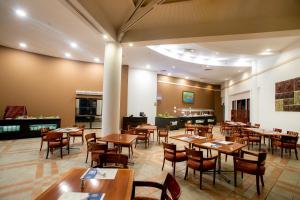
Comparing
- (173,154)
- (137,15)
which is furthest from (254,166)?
(137,15)

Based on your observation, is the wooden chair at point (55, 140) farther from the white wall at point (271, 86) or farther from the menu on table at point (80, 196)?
the white wall at point (271, 86)

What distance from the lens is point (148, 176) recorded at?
12.6ft

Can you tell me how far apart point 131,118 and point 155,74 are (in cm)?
372

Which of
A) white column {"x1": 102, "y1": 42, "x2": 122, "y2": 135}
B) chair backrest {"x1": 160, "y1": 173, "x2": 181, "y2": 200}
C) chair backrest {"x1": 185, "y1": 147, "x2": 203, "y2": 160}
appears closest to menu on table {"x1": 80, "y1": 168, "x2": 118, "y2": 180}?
chair backrest {"x1": 160, "y1": 173, "x2": 181, "y2": 200}

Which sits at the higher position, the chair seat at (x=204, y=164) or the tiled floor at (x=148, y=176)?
the chair seat at (x=204, y=164)

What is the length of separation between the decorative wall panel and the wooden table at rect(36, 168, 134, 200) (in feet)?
26.4

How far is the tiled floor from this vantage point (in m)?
3.13

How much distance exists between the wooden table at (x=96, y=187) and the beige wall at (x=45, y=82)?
8.09 metres

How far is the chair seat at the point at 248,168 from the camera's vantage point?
325 centimetres

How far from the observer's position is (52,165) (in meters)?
4.33

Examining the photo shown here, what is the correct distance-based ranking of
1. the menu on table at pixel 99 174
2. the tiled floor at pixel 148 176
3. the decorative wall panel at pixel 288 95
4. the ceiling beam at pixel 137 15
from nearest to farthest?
the menu on table at pixel 99 174, the tiled floor at pixel 148 176, the ceiling beam at pixel 137 15, the decorative wall panel at pixel 288 95

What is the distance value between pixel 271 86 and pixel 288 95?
131 cm

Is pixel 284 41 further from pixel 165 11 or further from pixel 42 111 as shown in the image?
pixel 42 111

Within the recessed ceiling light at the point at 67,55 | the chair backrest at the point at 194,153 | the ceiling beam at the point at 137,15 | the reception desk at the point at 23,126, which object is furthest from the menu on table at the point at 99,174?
the recessed ceiling light at the point at 67,55
